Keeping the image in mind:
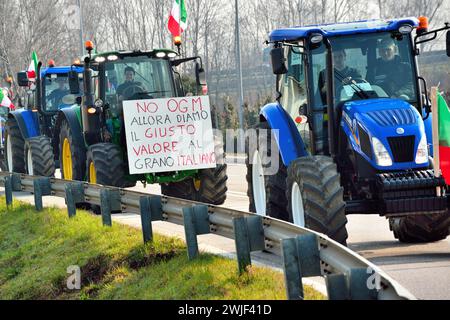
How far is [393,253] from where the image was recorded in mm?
12227

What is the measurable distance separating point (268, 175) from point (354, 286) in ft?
22.5

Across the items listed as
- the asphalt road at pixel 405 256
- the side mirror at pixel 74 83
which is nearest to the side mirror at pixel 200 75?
the side mirror at pixel 74 83

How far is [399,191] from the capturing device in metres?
11.6

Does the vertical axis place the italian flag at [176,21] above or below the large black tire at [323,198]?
above

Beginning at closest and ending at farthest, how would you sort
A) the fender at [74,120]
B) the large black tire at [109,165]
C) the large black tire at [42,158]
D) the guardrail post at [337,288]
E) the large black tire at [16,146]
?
1. the guardrail post at [337,288]
2. the large black tire at [109,165]
3. the fender at [74,120]
4. the large black tire at [42,158]
5. the large black tire at [16,146]

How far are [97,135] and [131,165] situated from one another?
1968 millimetres

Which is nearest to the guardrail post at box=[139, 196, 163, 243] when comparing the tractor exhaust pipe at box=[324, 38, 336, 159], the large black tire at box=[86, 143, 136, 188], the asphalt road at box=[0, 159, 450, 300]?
the asphalt road at box=[0, 159, 450, 300]

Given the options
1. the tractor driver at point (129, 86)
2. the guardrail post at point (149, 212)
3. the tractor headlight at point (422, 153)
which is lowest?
the guardrail post at point (149, 212)

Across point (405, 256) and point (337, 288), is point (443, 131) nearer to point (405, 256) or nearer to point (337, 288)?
point (405, 256)

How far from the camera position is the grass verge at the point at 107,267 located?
9758 millimetres

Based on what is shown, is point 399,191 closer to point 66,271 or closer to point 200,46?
point 66,271

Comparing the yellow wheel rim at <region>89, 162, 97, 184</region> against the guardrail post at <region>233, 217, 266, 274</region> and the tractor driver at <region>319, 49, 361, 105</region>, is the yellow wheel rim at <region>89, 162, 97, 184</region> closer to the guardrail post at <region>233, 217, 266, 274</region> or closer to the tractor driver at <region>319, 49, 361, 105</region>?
the tractor driver at <region>319, 49, 361, 105</region>

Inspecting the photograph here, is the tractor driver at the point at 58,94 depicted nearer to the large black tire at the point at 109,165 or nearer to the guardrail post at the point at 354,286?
the large black tire at the point at 109,165

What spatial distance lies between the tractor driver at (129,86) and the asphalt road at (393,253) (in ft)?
6.34
